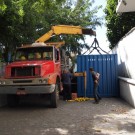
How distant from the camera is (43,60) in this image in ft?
46.3

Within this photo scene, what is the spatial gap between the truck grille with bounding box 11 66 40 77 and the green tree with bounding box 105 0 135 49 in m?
13.2

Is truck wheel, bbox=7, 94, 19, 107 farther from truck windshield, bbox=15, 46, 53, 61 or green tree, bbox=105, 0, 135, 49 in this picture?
green tree, bbox=105, 0, 135, 49

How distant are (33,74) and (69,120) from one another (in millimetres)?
3452

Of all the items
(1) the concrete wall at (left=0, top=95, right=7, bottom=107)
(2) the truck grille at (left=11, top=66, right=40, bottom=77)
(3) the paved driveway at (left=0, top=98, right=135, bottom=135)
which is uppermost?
(2) the truck grille at (left=11, top=66, right=40, bottom=77)

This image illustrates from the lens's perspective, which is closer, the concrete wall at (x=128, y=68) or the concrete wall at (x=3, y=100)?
the concrete wall at (x=128, y=68)

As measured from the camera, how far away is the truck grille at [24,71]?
13086mm

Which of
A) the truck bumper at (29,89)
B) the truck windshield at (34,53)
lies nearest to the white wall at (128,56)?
the truck windshield at (34,53)

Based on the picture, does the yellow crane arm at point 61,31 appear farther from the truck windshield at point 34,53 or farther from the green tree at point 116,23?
the green tree at point 116,23

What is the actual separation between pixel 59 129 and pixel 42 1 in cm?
555

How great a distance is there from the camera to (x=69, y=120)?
10.3m

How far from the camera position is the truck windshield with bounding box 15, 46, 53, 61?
47.2ft

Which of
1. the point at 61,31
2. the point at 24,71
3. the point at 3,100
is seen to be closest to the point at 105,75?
the point at 61,31

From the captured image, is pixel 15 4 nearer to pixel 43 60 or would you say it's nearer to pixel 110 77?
pixel 43 60

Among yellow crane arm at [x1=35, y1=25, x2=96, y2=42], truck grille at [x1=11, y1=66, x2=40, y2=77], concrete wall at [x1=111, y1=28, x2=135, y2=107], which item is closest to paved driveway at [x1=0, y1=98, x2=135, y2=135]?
concrete wall at [x1=111, y1=28, x2=135, y2=107]
